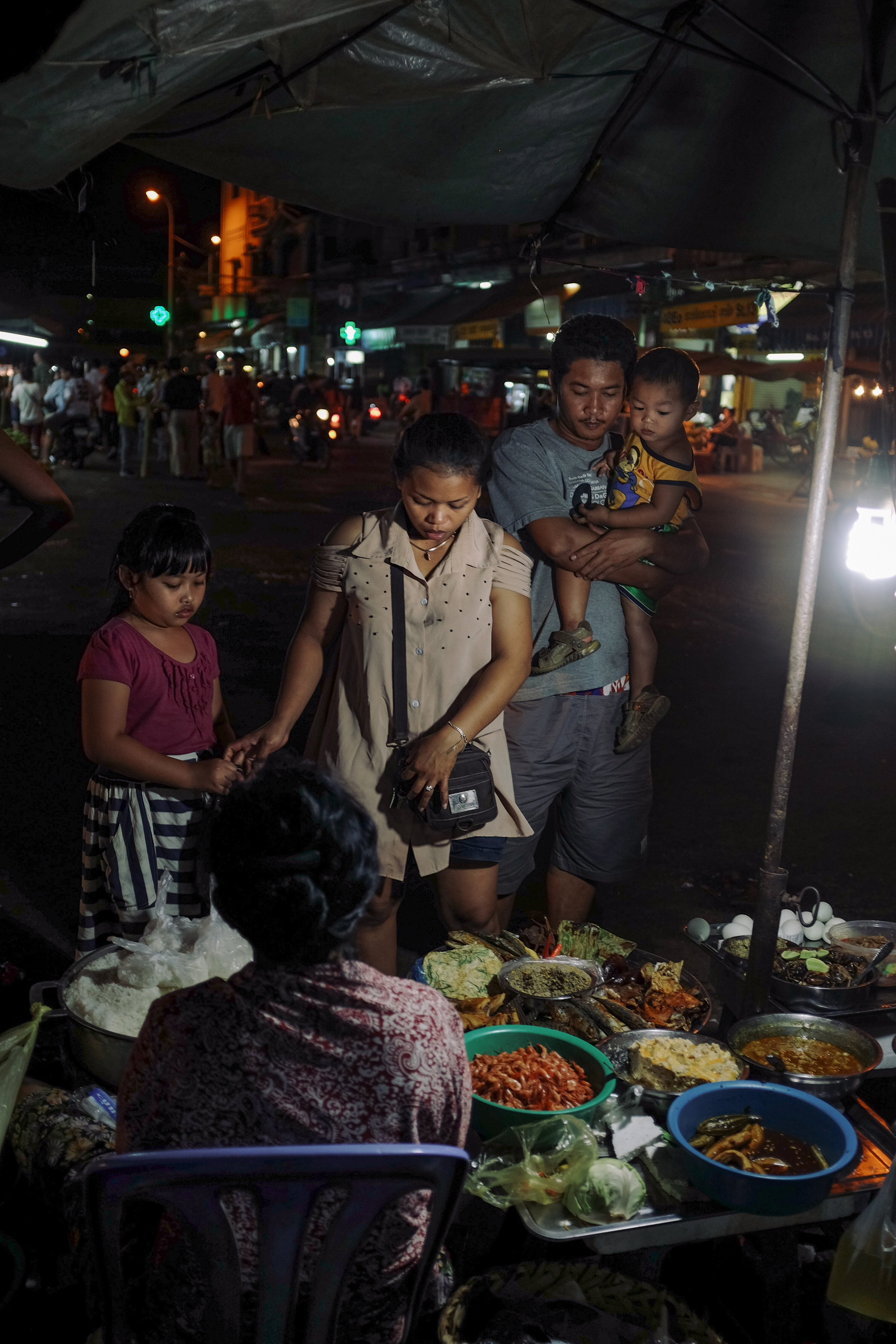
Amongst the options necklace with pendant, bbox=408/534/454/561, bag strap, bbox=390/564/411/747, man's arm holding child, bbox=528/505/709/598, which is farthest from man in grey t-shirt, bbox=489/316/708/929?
bag strap, bbox=390/564/411/747

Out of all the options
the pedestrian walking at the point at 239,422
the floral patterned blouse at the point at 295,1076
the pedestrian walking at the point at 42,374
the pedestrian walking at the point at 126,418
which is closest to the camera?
the floral patterned blouse at the point at 295,1076

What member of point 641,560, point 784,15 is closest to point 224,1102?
point 641,560

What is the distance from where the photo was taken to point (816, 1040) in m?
2.82

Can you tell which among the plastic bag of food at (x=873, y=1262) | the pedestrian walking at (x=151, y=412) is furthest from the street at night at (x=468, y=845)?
the pedestrian walking at (x=151, y=412)

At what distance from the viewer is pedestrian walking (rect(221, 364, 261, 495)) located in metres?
19.5

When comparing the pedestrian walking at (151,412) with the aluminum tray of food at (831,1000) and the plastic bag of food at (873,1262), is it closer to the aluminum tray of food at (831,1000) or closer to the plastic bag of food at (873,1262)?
the aluminum tray of food at (831,1000)

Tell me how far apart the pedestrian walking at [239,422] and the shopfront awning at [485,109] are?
15.8 m

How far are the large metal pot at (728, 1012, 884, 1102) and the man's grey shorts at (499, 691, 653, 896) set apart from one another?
0.98m

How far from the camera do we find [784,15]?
10.5 feet

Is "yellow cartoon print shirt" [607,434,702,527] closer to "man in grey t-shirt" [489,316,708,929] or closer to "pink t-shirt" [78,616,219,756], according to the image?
"man in grey t-shirt" [489,316,708,929]

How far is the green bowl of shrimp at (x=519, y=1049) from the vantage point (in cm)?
235

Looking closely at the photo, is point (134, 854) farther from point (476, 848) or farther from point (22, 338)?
point (22, 338)

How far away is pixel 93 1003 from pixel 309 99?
2.42 m

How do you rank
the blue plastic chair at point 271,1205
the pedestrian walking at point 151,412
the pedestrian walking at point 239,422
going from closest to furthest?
1. the blue plastic chair at point 271,1205
2. the pedestrian walking at point 239,422
3. the pedestrian walking at point 151,412
